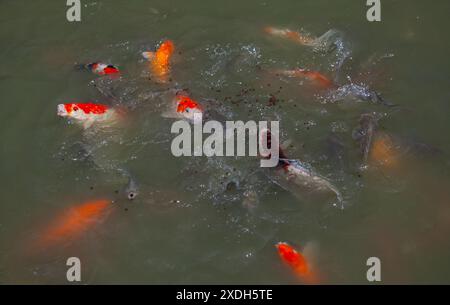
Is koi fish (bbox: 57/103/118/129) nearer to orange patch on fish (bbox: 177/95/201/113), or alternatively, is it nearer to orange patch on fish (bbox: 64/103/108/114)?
orange patch on fish (bbox: 64/103/108/114)

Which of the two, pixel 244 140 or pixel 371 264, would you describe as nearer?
pixel 371 264

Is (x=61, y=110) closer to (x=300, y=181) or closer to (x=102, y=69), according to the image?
(x=102, y=69)

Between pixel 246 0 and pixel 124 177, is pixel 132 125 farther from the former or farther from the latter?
pixel 246 0

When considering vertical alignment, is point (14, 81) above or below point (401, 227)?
above

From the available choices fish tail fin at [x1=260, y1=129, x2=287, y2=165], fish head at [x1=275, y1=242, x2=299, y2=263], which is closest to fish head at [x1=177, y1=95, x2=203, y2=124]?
fish tail fin at [x1=260, y1=129, x2=287, y2=165]

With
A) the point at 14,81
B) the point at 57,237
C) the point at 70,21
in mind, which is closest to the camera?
the point at 57,237
